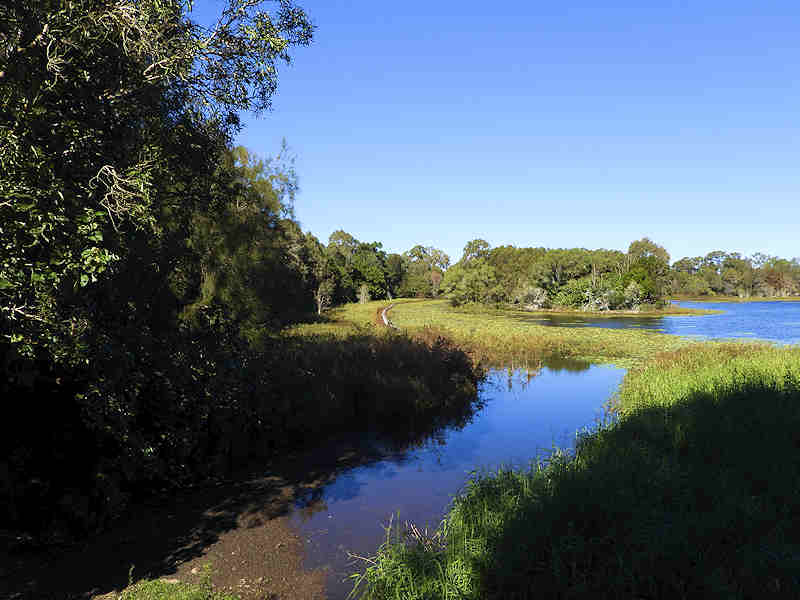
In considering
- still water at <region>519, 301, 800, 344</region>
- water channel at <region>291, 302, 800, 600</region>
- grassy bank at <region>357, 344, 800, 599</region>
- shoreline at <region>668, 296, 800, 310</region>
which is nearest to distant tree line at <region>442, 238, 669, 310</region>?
still water at <region>519, 301, 800, 344</region>

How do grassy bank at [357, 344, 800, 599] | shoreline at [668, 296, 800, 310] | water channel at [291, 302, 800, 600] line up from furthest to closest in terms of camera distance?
shoreline at [668, 296, 800, 310] → water channel at [291, 302, 800, 600] → grassy bank at [357, 344, 800, 599]

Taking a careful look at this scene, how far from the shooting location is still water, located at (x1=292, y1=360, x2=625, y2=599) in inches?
344

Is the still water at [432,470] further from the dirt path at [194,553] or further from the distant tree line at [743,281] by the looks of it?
the distant tree line at [743,281]

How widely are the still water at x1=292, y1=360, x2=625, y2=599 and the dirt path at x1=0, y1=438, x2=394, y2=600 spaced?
16.6 inches

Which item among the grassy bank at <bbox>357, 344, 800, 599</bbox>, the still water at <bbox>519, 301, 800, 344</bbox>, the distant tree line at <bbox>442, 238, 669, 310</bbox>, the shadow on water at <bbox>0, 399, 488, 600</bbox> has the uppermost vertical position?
the distant tree line at <bbox>442, 238, 669, 310</bbox>

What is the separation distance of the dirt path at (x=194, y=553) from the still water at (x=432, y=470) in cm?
42

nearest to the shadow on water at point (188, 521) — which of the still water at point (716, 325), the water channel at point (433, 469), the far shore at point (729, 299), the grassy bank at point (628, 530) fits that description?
the water channel at point (433, 469)

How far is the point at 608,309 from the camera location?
95.9 m

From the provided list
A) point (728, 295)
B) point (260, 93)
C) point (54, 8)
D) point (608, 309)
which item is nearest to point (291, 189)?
point (260, 93)

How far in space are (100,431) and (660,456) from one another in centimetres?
1153

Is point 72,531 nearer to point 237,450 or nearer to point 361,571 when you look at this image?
point 237,450

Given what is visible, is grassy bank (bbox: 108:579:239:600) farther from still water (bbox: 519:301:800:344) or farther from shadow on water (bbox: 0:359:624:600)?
still water (bbox: 519:301:800:344)

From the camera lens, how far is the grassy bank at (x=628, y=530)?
5828 millimetres

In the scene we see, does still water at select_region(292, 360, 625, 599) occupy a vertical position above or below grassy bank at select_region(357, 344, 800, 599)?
below
